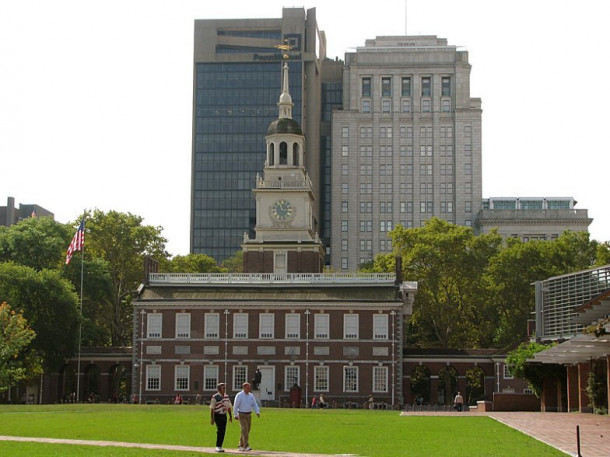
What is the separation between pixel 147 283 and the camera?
8225cm

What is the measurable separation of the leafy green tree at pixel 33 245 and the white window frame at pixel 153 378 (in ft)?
53.0

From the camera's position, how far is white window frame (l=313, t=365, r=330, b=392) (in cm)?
7881

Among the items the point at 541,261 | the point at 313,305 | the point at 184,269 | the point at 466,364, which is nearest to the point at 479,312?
the point at 541,261

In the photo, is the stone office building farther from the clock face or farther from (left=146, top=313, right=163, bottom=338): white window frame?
the clock face

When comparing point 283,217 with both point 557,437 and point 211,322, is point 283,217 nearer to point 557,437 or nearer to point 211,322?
point 211,322

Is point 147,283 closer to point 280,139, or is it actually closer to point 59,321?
point 59,321

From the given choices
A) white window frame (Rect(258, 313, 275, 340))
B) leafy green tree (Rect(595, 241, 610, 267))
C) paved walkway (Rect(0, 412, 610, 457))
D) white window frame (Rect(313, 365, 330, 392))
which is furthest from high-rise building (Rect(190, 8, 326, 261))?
paved walkway (Rect(0, 412, 610, 457))

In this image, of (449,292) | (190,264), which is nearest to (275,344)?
(449,292)

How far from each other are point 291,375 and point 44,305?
1763cm

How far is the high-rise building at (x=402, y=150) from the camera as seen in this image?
177 meters

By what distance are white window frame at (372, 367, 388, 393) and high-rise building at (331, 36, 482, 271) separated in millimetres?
97513

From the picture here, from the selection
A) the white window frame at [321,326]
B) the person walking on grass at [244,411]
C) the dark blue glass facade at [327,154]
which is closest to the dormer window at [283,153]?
the white window frame at [321,326]

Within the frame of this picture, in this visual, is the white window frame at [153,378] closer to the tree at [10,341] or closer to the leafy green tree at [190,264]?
the tree at [10,341]

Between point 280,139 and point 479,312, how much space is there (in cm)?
2310
